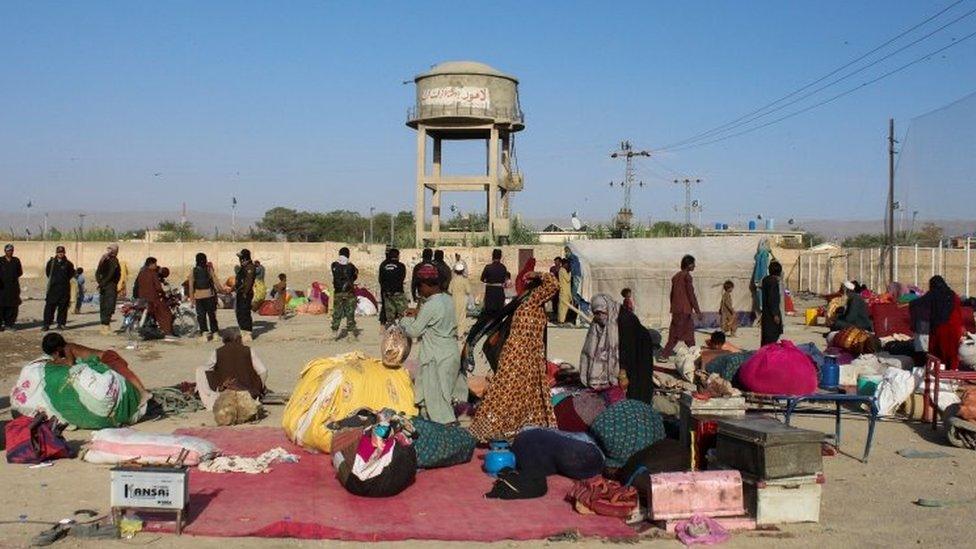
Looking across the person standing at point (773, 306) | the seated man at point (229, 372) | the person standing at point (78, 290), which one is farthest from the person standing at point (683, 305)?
the person standing at point (78, 290)

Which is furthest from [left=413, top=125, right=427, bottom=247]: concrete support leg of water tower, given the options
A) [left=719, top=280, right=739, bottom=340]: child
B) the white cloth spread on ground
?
the white cloth spread on ground

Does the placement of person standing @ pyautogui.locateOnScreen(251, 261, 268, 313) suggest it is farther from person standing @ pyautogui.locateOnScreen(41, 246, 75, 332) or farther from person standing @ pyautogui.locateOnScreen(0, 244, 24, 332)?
person standing @ pyautogui.locateOnScreen(0, 244, 24, 332)

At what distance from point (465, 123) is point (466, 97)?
44.3 inches

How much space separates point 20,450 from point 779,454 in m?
5.61

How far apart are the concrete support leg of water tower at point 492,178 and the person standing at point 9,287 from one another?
22.8m

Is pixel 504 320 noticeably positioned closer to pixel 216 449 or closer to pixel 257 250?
pixel 216 449

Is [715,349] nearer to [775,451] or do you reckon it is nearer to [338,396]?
[338,396]

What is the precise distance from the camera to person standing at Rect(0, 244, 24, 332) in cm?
1684

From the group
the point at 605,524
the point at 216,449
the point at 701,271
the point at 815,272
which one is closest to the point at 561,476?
the point at 605,524

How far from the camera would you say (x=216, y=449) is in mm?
7840

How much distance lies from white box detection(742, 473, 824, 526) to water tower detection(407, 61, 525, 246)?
1275 inches

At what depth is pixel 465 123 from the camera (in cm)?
3928

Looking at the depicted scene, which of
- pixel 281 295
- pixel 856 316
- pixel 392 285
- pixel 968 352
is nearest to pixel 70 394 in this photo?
pixel 392 285

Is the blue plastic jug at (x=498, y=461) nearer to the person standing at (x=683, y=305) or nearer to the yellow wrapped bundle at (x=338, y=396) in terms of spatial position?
the yellow wrapped bundle at (x=338, y=396)
